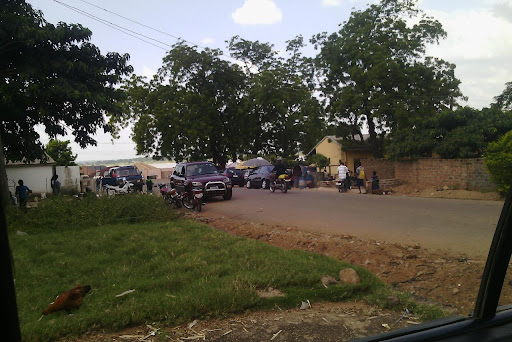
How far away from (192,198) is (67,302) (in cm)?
1099

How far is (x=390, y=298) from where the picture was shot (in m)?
4.35

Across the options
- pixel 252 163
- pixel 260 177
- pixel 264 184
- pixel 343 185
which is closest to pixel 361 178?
pixel 343 185

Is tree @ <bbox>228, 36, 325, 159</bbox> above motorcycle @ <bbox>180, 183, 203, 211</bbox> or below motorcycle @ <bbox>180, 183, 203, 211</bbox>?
above

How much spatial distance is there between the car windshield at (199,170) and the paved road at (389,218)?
1.84 meters

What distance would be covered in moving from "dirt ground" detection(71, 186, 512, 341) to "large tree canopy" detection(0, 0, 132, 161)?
73.8 inches

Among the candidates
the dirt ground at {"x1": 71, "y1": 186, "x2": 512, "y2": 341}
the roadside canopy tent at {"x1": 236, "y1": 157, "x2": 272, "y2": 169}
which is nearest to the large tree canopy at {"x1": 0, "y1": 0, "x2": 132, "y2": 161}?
the dirt ground at {"x1": 71, "y1": 186, "x2": 512, "y2": 341}

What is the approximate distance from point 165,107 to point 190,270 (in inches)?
966

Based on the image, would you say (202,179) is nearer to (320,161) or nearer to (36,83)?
(36,83)

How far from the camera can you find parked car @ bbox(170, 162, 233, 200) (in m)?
16.9

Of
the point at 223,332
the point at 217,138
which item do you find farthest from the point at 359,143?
the point at 223,332

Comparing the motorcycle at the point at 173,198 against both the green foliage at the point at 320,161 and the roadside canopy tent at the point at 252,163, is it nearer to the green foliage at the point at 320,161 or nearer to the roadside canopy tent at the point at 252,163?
the roadside canopy tent at the point at 252,163

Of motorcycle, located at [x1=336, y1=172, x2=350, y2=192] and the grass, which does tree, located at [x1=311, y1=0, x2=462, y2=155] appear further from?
the grass

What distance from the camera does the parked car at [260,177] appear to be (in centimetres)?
2568

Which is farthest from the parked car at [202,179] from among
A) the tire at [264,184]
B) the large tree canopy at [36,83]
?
the large tree canopy at [36,83]
